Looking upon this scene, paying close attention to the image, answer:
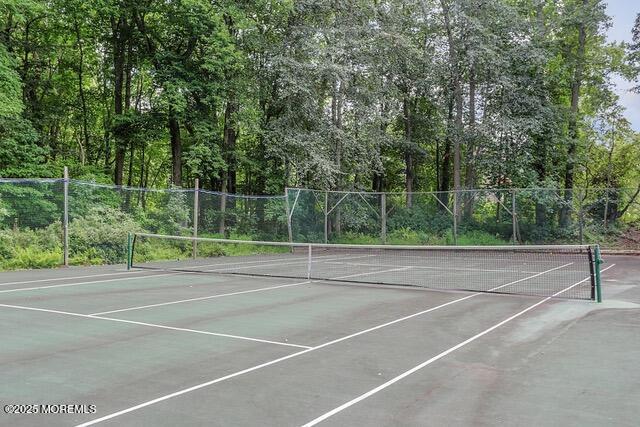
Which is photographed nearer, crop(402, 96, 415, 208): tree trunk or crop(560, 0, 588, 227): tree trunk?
crop(560, 0, 588, 227): tree trunk

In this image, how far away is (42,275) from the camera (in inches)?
564

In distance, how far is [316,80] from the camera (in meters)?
27.7

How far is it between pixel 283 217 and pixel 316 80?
773 cm

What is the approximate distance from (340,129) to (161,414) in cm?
2458

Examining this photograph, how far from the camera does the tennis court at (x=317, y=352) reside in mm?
4617

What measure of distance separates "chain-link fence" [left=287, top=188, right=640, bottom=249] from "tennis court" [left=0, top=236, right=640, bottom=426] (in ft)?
42.5

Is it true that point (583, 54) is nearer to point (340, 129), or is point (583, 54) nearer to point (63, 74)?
point (340, 129)

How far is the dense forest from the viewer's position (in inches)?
1051

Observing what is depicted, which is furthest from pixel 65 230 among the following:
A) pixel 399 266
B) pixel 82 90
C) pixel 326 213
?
pixel 82 90

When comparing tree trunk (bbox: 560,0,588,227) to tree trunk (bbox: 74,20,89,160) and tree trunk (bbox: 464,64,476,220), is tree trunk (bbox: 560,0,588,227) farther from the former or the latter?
tree trunk (bbox: 74,20,89,160)

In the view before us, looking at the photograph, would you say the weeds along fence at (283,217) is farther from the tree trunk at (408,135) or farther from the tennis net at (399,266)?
the tree trunk at (408,135)

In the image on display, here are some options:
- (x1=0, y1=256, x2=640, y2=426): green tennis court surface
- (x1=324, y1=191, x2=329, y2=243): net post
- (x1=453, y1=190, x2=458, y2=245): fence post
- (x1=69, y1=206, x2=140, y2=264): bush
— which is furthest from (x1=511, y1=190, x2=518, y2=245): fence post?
(x1=69, y1=206, x2=140, y2=264): bush

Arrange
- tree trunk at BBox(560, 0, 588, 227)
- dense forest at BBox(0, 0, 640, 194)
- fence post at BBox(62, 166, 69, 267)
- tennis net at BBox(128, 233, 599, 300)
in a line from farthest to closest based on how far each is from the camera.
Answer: tree trunk at BBox(560, 0, 588, 227) < dense forest at BBox(0, 0, 640, 194) < fence post at BBox(62, 166, 69, 267) < tennis net at BBox(128, 233, 599, 300)

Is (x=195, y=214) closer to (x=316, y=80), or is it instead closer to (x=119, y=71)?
(x=316, y=80)
